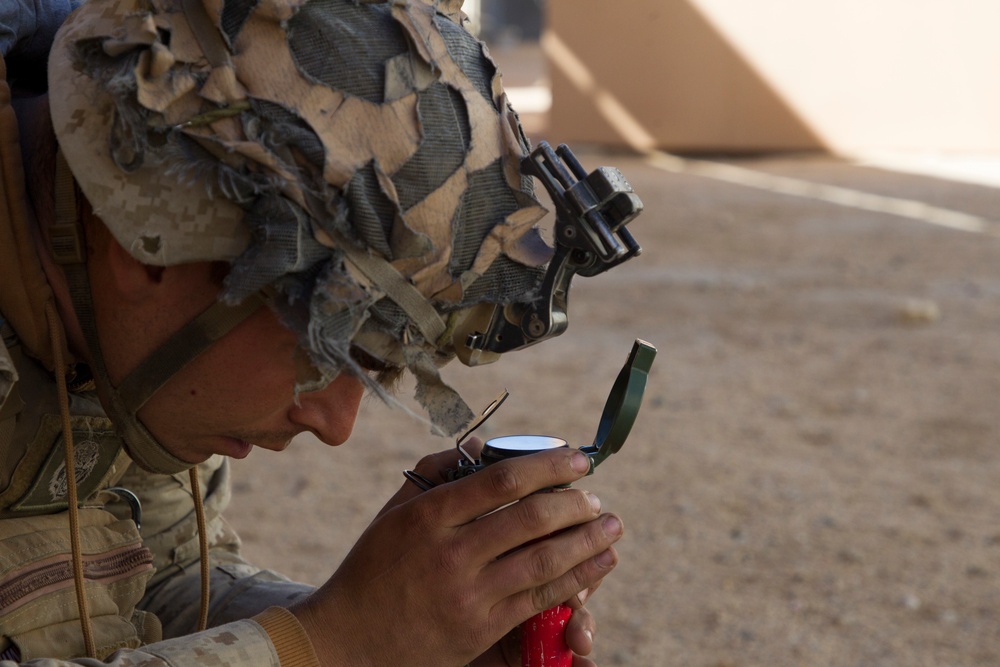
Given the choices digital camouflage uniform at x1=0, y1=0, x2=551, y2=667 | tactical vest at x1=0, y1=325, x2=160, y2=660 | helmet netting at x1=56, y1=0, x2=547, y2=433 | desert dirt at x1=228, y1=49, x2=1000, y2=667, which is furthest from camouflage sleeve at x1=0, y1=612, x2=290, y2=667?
desert dirt at x1=228, y1=49, x2=1000, y2=667

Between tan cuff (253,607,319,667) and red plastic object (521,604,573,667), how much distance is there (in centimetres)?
33

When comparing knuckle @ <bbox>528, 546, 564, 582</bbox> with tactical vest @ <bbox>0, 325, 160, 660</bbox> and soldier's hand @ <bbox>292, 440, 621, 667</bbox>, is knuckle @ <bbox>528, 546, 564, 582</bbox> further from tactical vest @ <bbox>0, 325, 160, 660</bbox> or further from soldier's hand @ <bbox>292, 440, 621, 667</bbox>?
tactical vest @ <bbox>0, 325, 160, 660</bbox>

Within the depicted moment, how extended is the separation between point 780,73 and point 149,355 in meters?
12.1

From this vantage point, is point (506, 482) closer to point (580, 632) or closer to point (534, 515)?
point (534, 515)

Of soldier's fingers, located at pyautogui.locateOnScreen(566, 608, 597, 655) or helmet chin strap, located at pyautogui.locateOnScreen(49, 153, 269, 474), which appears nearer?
helmet chin strap, located at pyautogui.locateOnScreen(49, 153, 269, 474)

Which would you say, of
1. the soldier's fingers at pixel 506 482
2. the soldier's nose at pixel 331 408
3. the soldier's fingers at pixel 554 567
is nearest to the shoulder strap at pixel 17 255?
the soldier's nose at pixel 331 408

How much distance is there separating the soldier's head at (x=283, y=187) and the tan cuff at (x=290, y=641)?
31cm

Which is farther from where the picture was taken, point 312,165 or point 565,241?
point 565,241

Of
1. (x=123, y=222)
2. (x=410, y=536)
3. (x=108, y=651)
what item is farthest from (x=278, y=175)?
(x=108, y=651)

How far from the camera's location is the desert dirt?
3797mm

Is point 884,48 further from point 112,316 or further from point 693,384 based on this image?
point 112,316

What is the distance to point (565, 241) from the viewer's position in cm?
167

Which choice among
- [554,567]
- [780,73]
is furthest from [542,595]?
[780,73]

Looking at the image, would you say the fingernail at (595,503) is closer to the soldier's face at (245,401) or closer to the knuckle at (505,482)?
the knuckle at (505,482)
